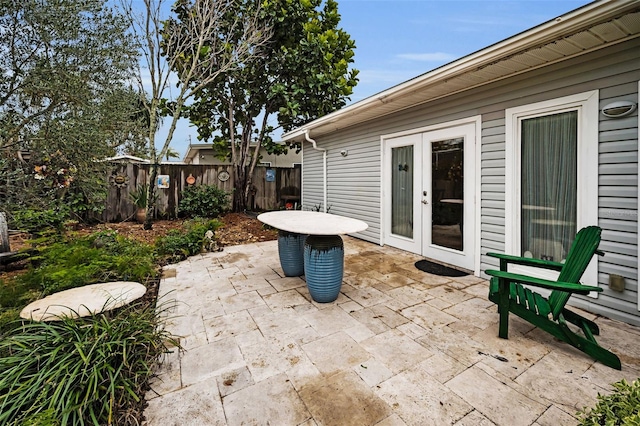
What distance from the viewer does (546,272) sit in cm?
306

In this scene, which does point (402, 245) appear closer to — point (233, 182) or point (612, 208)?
point (612, 208)

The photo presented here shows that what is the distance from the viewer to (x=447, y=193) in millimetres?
4105

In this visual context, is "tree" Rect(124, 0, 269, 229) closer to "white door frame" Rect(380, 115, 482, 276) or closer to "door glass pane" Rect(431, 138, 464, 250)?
"white door frame" Rect(380, 115, 482, 276)

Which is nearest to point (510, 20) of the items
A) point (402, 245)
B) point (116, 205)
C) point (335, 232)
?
point (402, 245)

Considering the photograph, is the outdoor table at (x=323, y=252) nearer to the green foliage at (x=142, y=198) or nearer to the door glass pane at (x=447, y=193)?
the door glass pane at (x=447, y=193)

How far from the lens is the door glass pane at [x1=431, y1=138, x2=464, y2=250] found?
394 centimetres

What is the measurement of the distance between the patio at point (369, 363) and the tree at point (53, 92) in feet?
5.18

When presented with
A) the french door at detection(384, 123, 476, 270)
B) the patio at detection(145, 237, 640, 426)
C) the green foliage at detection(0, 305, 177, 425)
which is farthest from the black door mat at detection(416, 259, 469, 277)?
the green foliage at detection(0, 305, 177, 425)

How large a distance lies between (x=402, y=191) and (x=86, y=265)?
4.42 metres

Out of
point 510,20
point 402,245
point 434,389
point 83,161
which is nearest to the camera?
point 434,389

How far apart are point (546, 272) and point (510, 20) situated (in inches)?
279

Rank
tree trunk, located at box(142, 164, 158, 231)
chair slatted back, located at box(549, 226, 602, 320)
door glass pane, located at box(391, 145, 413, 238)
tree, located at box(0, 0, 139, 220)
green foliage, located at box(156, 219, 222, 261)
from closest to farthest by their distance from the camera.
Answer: chair slatted back, located at box(549, 226, 602, 320) → tree, located at box(0, 0, 139, 220) → green foliage, located at box(156, 219, 222, 261) → door glass pane, located at box(391, 145, 413, 238) → tree trunk, located at box(142, 164, 158, 231)

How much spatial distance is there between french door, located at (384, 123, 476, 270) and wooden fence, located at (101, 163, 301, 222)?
5.00 m

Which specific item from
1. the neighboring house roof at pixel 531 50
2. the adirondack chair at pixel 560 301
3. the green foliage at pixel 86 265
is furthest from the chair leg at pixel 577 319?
the green foliage at pixel 86 265
